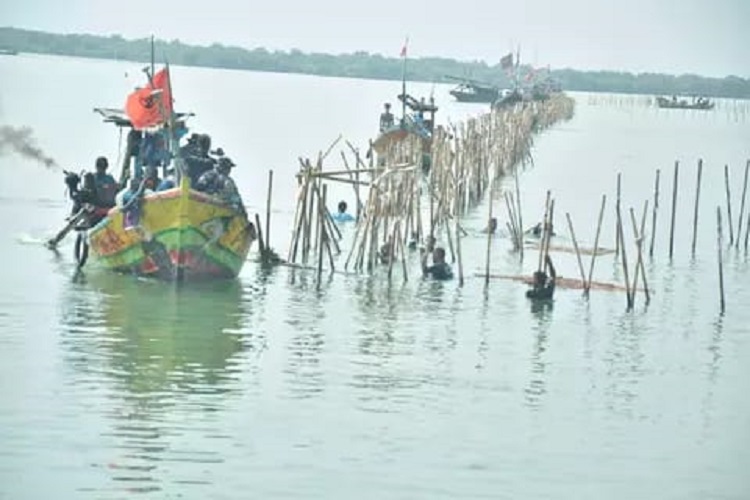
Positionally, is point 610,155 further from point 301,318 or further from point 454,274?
point 301,318

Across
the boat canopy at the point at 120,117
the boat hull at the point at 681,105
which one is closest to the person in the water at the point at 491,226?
the boat canopy at the point at 120,117

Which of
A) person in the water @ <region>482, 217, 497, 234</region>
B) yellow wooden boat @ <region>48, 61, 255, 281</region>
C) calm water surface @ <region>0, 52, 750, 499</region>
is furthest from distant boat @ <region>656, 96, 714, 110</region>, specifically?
yellow wooden boat @ <region>48, 61, 255, 281</region>

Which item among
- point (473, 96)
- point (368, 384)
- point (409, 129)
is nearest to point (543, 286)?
point (368, 384)

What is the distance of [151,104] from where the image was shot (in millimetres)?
28906

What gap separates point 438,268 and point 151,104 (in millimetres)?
4813

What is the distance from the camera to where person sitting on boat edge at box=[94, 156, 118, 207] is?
29.5 m

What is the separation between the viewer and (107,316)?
25.8m

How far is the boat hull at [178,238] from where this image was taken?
1088 inches

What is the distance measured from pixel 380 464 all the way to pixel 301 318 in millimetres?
8253

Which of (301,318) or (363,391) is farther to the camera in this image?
(301,318)

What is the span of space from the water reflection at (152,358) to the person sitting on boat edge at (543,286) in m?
3.98

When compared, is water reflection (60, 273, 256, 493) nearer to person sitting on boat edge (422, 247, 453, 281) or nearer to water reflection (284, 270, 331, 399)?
water reflection (284, 270, 331, 399)

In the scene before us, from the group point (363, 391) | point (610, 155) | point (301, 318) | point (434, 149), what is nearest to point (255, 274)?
point (301, 318)

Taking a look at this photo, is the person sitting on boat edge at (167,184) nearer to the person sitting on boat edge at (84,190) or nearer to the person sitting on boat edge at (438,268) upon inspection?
the person sitting on boat edge at (84,190)
